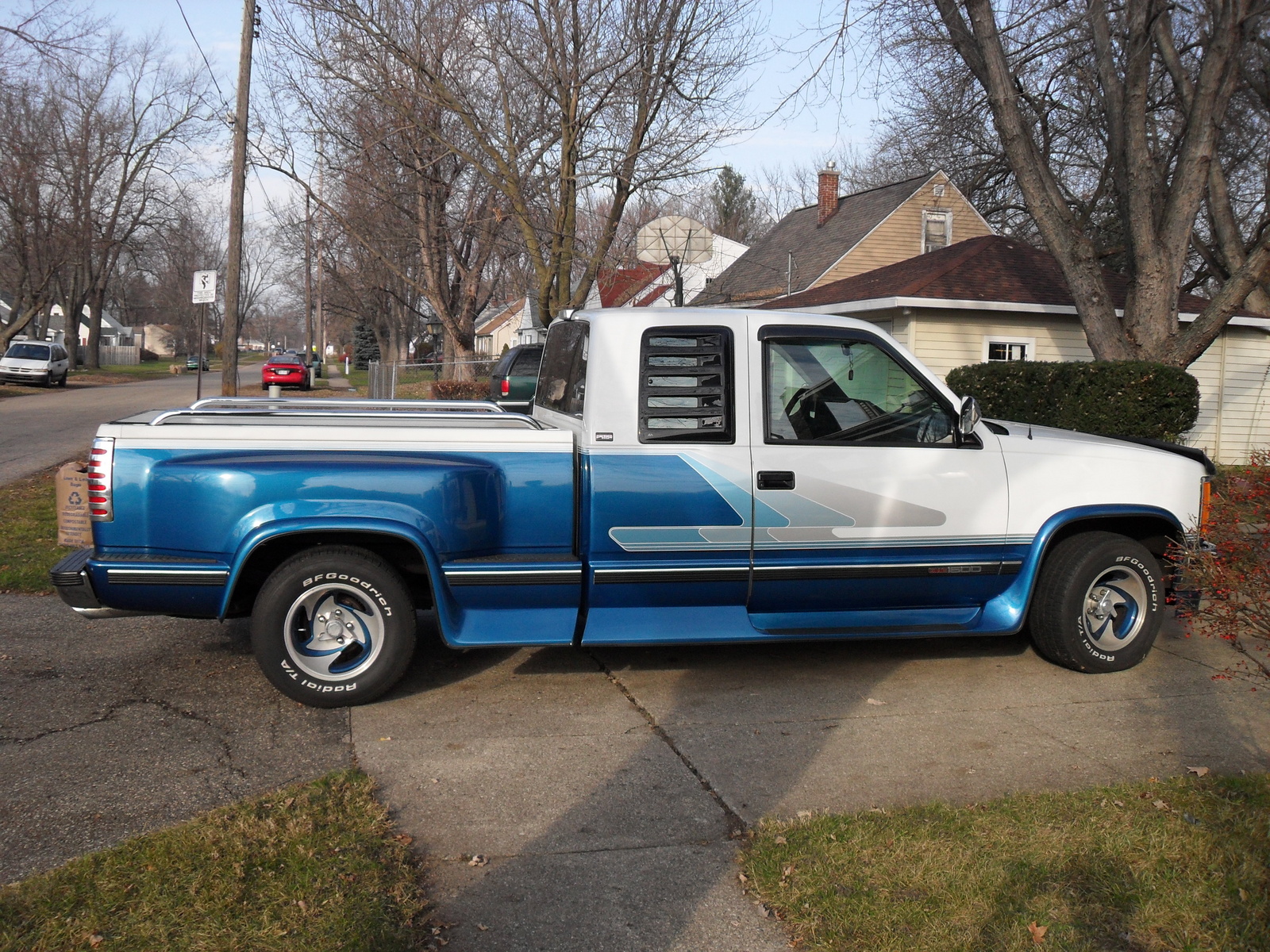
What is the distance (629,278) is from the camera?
21.0 metres

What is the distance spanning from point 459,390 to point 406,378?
863cm

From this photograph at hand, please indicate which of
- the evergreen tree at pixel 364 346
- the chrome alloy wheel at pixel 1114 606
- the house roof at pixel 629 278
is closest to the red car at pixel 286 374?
the house roof at pixel 629 278

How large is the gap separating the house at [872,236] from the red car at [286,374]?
1513cm

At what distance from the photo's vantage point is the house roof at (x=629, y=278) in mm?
18350

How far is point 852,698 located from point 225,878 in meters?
3.23

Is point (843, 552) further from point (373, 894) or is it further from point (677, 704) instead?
point (373, 894)

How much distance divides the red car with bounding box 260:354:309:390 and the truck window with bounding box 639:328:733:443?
33013mm

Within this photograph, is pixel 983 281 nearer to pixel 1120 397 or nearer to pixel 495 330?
pixel 1120 397

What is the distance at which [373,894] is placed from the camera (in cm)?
338

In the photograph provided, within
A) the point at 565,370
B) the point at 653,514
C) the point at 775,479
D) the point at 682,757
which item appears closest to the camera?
the point at 682,757

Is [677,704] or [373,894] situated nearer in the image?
[373,894]

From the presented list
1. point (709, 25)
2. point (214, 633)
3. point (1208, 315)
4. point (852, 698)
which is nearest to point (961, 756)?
point (852, 698)

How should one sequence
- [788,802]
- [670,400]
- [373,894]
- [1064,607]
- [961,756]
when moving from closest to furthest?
[373,894] < [788,802] < [961,756] < [670,400] < [1064,607]

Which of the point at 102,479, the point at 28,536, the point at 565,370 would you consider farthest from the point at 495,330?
the point at 102,479
